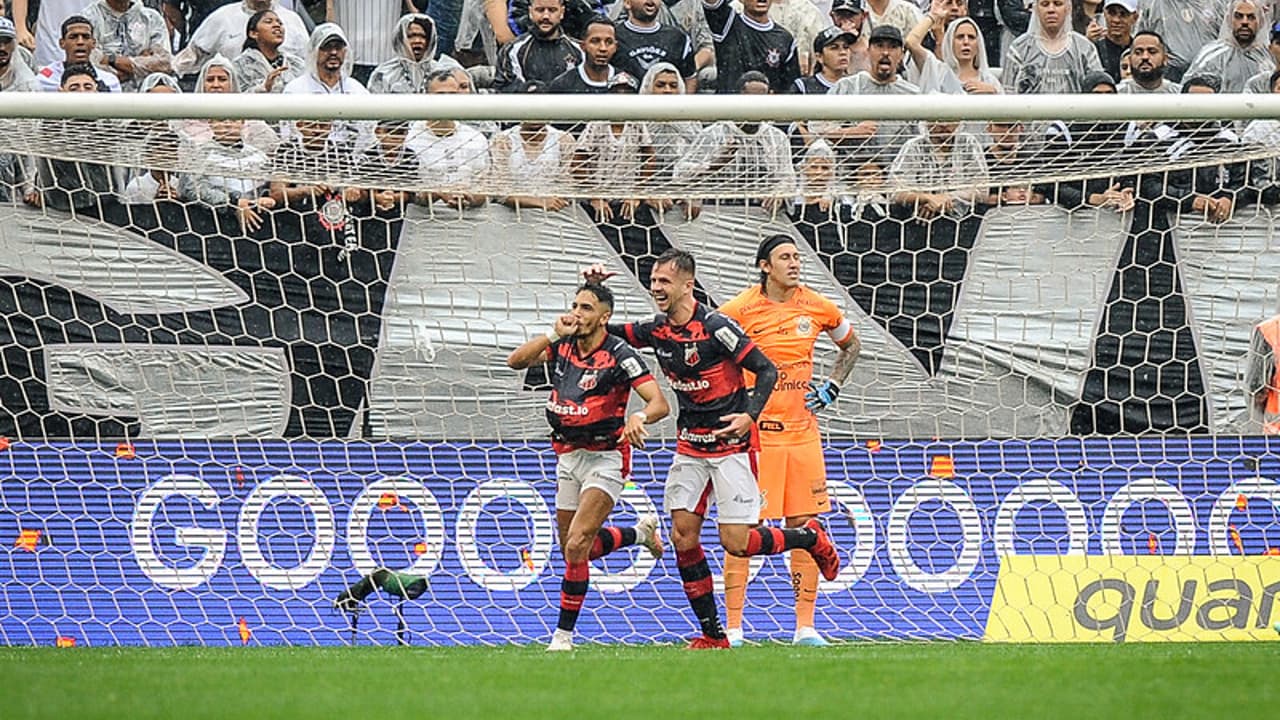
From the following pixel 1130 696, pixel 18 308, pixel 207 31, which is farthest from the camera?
pixel 207 31

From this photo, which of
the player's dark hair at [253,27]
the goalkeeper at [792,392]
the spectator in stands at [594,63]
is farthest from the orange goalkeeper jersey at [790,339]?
the player's dark hair at [253,27]

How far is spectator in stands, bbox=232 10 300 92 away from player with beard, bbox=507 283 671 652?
394cm

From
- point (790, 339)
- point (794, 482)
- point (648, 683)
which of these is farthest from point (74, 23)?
point (648, 683)

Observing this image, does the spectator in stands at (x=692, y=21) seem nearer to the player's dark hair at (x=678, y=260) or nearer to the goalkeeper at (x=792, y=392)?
the goalkeeper at (x=792, y=392)

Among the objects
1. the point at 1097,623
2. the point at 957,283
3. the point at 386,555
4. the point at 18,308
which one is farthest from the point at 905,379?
the point at 18,308

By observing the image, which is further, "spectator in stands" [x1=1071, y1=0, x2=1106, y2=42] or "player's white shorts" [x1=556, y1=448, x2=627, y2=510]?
"spectator in stands" [x1=1071, y1=0, x2=1106, y2=42]

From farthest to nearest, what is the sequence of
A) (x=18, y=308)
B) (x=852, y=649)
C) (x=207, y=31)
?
(x=207, y=31)
(x=18, y=308)
(x=852, y=649)

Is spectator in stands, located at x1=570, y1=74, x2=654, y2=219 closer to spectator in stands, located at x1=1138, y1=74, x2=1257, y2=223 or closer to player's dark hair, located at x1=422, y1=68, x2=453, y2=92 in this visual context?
player's dark hair, located at x1=422, y1=68, x2=453, y2=92

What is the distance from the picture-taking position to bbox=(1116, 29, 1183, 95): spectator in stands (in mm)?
12102

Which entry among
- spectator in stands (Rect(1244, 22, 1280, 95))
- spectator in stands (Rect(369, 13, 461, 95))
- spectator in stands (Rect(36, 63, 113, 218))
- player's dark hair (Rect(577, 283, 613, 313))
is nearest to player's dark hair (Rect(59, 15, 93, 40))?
spectator in stands (Rect(369, 13, 461, 95))

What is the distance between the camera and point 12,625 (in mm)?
9859

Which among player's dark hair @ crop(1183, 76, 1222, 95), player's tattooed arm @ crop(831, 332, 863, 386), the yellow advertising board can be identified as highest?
player's dark hair @ crop(1183, 76, 1222, 95)

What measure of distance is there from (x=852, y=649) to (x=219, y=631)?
3.55 meters

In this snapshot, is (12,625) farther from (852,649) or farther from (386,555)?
(852,649)
